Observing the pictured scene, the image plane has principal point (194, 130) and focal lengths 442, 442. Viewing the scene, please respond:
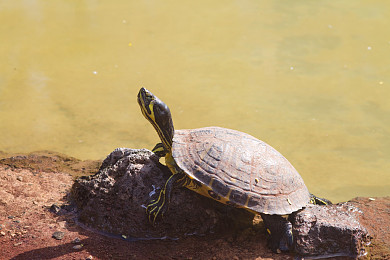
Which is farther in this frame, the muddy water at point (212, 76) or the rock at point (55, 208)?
the muddy water at point (212, 76)

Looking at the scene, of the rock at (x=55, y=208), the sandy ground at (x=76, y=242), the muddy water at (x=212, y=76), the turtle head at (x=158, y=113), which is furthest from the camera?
the muddy water at (x=212, y=76)

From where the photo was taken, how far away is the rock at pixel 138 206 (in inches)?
154

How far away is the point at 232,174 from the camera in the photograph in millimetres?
3830

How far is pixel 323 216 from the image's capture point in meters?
3.87

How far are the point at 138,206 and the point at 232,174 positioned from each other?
874 mm

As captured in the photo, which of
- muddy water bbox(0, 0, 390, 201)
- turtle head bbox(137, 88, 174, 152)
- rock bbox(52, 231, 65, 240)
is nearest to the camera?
rock bbox(52, 231, 65, 240)

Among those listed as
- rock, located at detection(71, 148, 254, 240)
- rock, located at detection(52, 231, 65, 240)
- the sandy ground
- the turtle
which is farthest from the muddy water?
rock, located at detection(52, 231, 65, 240)

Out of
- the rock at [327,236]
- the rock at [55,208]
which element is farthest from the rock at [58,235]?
the rock at [327,236]

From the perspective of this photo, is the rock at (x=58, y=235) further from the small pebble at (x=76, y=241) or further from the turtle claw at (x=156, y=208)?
the turtle claw at (x=156, y=208)

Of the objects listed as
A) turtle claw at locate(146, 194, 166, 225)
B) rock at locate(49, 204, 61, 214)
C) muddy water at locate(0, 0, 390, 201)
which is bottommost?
rock at locate(49, 204, 61, 214)

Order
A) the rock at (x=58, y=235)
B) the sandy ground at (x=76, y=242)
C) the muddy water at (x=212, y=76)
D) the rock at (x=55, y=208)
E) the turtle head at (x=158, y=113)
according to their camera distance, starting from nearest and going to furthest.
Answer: the sandy ground at (x=76, y=242)
the rock at (x=58, y=235)
the turtle head at (x=158, y=113)
the rock at (x=55, y=208)
the muddy water at (x=212, y=76)

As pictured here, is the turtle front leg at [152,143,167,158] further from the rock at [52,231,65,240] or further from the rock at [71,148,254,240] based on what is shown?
the rock at [52,231,65,240]

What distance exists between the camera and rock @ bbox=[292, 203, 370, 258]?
12.3 feet

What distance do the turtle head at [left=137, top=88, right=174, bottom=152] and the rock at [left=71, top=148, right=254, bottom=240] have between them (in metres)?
0.29
